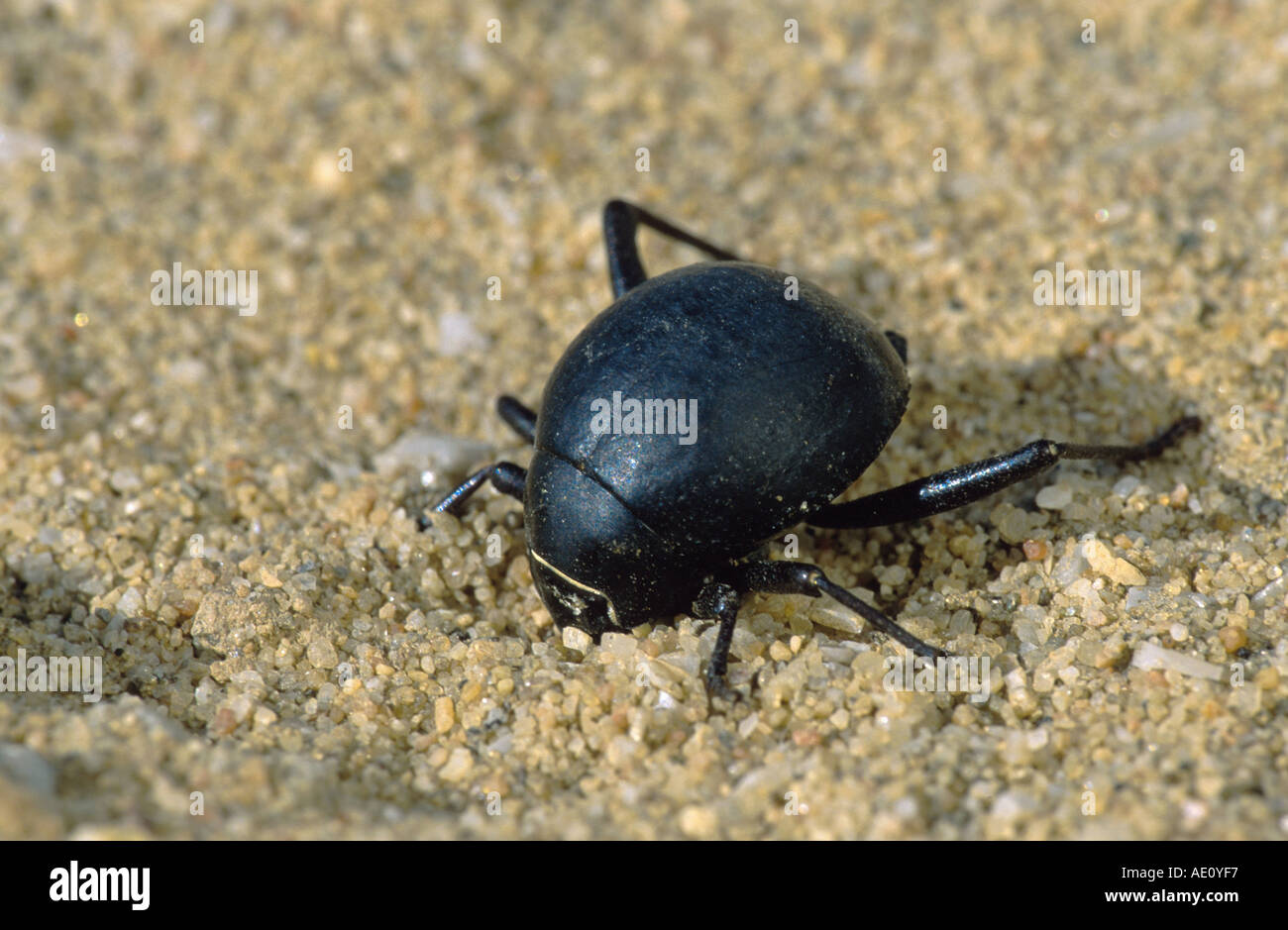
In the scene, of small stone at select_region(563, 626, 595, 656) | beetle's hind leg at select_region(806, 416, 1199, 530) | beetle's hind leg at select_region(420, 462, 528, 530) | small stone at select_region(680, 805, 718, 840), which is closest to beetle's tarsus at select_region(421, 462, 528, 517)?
beetle's hind leg at select_region(420, 462, 528, 530)

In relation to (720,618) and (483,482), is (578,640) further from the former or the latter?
(483,482)

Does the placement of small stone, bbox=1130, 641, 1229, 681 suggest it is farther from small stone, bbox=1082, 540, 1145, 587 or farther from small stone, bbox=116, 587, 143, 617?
small stone, bbox=116, 587, 143, 617

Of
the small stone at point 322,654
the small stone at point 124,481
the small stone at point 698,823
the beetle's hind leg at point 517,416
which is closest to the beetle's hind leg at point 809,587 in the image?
the small stone at point 698,823

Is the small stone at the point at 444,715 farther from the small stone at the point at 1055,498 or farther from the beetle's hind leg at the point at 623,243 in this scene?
the small stone at the point at 1055,498

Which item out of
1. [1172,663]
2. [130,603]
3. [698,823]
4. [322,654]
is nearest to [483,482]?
[322,654]

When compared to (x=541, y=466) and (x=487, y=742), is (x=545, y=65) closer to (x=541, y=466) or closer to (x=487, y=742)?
(x=541, y=466)
